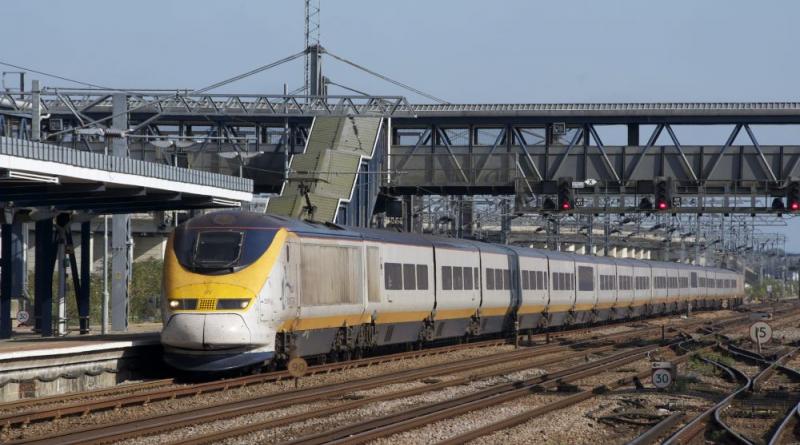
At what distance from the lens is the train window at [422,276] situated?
2988 centimetres

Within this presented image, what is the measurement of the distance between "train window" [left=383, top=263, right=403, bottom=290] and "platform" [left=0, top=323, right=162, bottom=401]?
20.0 feet

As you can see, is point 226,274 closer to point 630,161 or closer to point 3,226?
point 3,226

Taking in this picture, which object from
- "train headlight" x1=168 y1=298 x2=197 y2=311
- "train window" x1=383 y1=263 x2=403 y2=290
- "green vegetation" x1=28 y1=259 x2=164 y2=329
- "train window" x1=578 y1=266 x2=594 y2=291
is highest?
"train window" x1=383 y1=263 x2=403 y2=290

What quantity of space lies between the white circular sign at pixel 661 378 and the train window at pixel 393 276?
877cm

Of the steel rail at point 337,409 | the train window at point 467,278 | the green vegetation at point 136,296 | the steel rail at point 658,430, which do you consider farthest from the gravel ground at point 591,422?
the green vegetation at point 136,296

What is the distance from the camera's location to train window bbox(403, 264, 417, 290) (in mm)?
28953

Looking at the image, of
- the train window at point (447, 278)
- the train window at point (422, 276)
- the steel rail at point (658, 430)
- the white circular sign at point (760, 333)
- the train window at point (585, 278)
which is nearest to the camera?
the steel rail at point (658, 430)

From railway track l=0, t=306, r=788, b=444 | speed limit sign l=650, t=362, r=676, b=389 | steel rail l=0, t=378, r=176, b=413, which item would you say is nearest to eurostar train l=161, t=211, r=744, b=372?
railway track l=0, t=306, r=788, b=444

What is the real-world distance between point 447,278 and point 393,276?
160 inches

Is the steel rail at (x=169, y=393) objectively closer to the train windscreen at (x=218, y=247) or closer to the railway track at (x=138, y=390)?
the railway track at (x=138, y=390)

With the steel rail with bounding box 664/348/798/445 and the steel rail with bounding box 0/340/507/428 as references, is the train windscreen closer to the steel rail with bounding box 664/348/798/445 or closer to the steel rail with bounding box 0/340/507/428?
Result: the steel rail with bounding box 0/340/507/428

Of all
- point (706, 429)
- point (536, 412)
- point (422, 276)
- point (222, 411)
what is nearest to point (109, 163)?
point (422, 276)

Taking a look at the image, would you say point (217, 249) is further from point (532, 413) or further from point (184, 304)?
point (532, 413)

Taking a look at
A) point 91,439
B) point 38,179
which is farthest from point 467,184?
point 91,439
